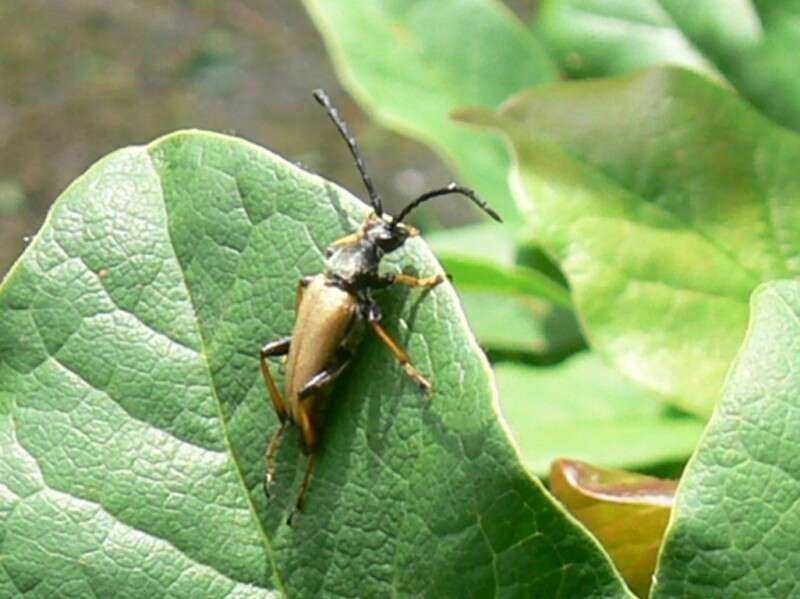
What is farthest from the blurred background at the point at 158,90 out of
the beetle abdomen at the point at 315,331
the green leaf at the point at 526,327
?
the beetle abdomen at the point at 315,331

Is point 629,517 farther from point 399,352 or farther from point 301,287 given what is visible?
point 301,287

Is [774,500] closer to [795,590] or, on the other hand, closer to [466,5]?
[795,590]

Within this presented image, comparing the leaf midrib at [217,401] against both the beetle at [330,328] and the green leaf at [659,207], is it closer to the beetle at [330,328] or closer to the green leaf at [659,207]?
the beetle at [330,328]

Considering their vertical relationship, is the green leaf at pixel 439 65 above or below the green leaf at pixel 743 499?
below

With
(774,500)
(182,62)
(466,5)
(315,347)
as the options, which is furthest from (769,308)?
(182,62)

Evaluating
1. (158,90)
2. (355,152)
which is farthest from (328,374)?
(158,90)

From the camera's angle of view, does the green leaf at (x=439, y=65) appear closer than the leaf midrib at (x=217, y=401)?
No
